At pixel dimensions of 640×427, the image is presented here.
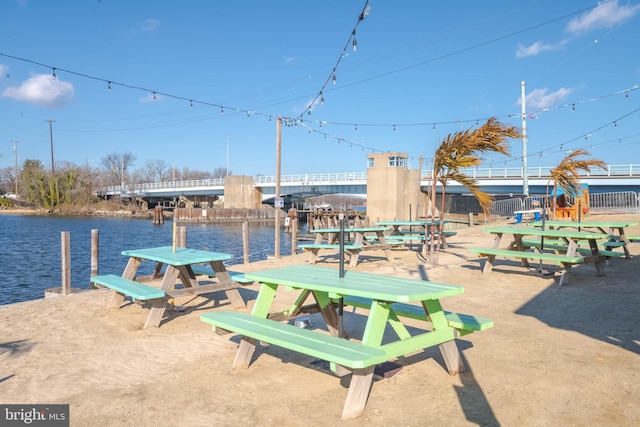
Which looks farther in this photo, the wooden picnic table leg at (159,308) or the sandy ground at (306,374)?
the wooden picnic table leg at (159,308)

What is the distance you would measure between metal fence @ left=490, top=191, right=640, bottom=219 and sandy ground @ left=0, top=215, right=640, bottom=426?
20.4 meters

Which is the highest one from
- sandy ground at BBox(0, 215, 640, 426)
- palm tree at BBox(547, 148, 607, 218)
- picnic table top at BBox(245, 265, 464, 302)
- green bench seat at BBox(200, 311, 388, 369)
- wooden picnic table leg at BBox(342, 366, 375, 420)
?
palm tree at BBox(547, 148, 607, 218)

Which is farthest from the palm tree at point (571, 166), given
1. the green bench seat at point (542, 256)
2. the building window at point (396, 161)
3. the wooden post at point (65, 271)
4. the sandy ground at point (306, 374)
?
the building window at point (396, 161)

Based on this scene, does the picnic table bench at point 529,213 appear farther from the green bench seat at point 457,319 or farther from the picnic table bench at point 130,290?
the picnic table bench at point 130,290

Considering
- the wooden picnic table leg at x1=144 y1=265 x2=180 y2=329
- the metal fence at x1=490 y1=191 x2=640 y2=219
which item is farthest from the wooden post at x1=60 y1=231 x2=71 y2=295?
the metal fence at x1=490 y1=191 x2=640 y2=219

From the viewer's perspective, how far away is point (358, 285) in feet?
12.4

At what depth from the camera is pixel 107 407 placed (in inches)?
138

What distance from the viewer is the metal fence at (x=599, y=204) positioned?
81.8ft

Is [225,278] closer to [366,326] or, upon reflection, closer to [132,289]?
[132,289]

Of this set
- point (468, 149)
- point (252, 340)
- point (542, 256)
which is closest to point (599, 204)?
point (468, 149)

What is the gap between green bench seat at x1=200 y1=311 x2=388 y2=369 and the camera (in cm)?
304

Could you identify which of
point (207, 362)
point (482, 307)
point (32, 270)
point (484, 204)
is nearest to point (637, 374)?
point (482, 307)

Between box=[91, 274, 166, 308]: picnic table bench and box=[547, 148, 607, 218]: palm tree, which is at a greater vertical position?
box=[547, 148, 607, 218]: palm tree

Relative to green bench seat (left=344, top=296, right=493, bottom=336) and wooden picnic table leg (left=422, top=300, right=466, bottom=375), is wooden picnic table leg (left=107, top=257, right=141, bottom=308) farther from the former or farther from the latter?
wooden picnic table leg (left=422, top=300, right=466, bottom=375)
